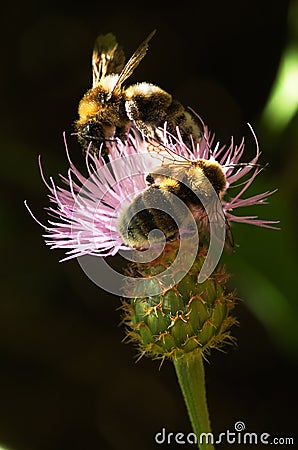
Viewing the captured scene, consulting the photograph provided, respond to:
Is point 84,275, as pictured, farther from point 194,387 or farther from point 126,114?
point 194,387

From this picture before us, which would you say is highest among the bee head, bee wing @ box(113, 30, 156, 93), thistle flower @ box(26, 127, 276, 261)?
bee wing @ box(113, 30, 156, 93)

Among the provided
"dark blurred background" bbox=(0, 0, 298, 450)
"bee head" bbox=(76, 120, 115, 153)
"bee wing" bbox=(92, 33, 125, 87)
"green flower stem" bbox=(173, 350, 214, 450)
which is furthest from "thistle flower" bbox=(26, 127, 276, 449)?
"dark blurred background" bbox=(0, 0, 298, 450)

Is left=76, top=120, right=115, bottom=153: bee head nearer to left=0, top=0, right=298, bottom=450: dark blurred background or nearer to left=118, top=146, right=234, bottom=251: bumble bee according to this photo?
left=118, top=146, right=234, bottom=251: bumble bee

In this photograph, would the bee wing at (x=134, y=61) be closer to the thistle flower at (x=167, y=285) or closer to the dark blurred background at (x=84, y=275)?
the thistle flower at (x=167, y=285)

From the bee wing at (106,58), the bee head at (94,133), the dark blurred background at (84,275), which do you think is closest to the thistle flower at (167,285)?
the bee head at (94,133)

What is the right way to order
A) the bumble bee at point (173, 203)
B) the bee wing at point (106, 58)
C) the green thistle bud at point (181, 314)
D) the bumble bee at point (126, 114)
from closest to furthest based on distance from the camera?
the bumble bee at point (173, 203) → the green thistle bud at point (181, 314) → the bumble bee at point (126, 114) → the bee wing at point (106, 58)
